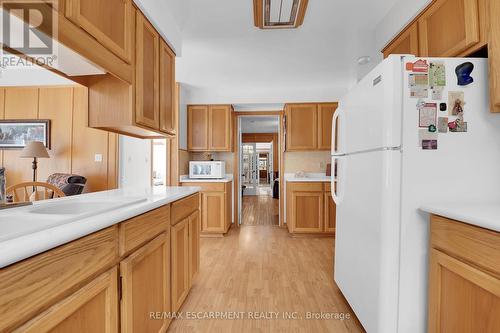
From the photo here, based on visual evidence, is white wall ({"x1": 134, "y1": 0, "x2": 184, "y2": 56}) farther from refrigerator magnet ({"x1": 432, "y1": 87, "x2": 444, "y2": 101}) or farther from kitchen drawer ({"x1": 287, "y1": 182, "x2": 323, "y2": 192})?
kitchen drawer ({"x1": 287, "y1": 182, "x2": 323, "y2": 192})

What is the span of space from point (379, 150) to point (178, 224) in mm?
1369

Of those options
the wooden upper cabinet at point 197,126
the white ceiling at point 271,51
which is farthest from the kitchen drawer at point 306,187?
the wooden upper cabinet at point 197,126

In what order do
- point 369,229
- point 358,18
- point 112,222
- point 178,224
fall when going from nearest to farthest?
point 112,222 → point 369,229 → point 178,224 → point 358,18

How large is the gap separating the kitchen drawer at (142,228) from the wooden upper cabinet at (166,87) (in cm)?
80

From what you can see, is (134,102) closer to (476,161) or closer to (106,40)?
(106,40)

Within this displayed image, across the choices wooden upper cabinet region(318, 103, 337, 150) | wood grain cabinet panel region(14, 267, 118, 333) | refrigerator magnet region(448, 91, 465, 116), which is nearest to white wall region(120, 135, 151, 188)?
wooden upper cabinet region(318, 103, 337, 150)

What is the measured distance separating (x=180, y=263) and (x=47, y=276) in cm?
120

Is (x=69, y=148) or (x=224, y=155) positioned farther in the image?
(x=224, y=155)

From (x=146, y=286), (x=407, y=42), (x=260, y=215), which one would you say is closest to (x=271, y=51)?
(x=407, y=42)

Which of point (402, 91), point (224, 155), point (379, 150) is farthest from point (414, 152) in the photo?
point (224, 155)

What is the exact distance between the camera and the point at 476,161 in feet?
4.39

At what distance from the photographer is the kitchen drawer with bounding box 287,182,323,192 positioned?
12.7 feet

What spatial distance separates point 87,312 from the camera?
2.75ft

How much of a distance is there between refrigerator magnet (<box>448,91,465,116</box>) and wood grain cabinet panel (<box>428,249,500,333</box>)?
2.44ft
